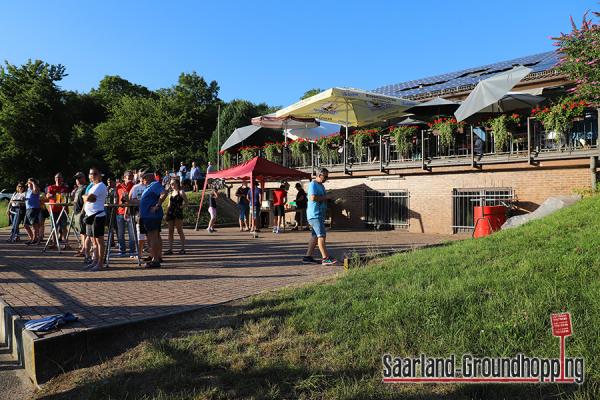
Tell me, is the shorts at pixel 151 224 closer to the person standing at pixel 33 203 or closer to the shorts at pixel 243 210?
the person standing at pixel 33 203

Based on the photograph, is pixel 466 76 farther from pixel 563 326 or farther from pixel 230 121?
pixel 563 326

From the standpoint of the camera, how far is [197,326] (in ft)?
16.2

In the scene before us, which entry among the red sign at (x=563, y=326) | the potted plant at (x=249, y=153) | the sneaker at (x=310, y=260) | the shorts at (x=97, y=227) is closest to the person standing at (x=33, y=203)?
the shorts at (x=97, y=227)

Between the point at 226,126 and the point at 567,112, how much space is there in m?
31.7

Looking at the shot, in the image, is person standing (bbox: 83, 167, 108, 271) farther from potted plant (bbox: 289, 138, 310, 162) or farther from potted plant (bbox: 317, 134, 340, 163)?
potted plant (bbox: 289, 138, 310, 162)

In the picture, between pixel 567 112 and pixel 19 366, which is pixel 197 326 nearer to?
pixel 19 366

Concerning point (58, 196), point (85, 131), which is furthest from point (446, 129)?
point (85, 131)

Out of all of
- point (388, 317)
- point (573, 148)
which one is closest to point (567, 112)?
point (573, 148)

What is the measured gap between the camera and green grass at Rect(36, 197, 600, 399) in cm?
345

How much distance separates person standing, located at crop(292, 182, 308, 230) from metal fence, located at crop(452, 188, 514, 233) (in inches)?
208

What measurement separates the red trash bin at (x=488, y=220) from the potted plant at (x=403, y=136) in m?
4.75

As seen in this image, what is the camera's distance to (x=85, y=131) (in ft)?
150

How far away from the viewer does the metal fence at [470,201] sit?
13490 millimetres

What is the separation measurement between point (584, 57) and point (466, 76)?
51.4 feet
